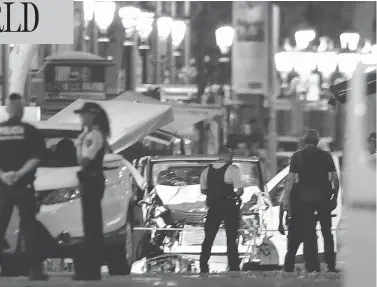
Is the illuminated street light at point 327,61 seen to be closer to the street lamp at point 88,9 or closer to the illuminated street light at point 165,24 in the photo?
the illuminated street light at point 165,24

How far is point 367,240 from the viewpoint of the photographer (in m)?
8.35

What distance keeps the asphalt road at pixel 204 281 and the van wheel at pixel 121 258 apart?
0.36 metres

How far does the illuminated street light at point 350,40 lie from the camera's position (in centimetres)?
5009

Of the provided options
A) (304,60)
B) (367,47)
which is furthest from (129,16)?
(304,60)

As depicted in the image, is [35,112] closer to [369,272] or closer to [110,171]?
[110,171]

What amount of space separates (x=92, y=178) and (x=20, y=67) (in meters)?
10.0

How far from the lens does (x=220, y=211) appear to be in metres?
17.0

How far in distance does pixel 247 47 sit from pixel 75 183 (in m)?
18.2

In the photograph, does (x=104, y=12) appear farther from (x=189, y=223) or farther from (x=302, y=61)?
(x=302, y=61)

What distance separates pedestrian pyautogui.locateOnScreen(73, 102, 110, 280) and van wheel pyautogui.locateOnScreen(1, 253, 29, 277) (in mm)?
922

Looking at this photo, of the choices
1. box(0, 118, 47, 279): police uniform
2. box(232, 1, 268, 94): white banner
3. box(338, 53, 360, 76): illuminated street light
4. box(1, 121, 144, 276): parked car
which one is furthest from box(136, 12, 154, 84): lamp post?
box(0, 118, 47, 279): police uniform

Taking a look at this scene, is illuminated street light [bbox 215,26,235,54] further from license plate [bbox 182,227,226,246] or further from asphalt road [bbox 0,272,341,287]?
asphalt road [bbox 0,272,341,287]

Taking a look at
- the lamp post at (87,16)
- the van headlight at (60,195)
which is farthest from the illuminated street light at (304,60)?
the van headlight at (60,195)

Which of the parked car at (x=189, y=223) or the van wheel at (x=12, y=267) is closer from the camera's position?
the van wheel at (x=12, y=267)
